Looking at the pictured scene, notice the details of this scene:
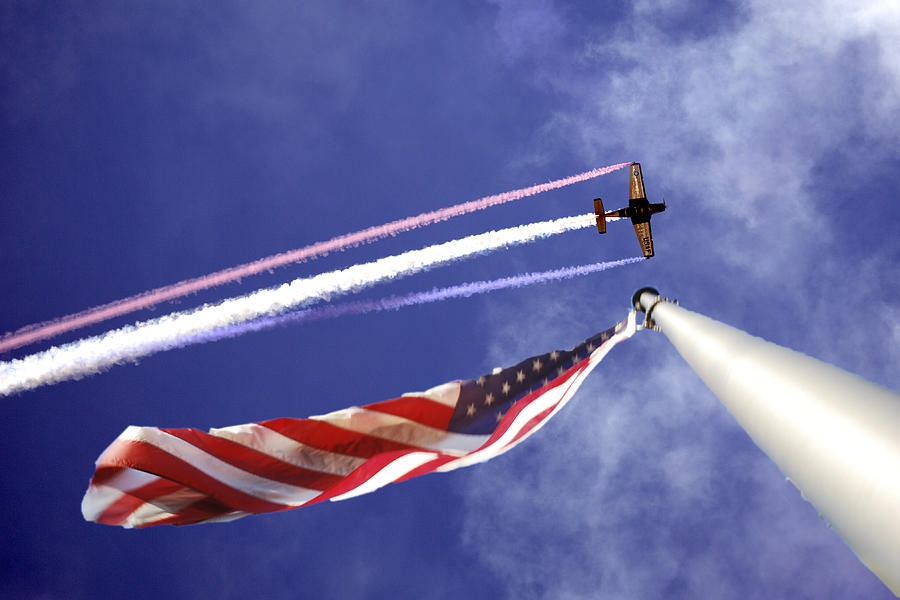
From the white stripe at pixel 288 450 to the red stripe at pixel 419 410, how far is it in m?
1.42

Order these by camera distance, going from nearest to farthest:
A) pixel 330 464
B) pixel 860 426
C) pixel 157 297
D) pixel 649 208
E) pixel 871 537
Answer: pixel 871 537
pixel 860 426
pixel 330 464
pixel 157 297
pixel 649 208

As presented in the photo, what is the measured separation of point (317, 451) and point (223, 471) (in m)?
2.21

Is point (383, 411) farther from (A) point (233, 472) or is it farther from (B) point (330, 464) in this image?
(A) point (233, 472)

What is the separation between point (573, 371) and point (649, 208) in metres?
46.0

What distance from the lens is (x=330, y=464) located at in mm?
13594

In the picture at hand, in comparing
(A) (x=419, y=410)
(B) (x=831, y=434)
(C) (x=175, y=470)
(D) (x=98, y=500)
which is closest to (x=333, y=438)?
(A) (x=419, y=410)

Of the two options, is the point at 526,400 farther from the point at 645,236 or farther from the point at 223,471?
the point at 645,236

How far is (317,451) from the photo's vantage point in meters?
13.6

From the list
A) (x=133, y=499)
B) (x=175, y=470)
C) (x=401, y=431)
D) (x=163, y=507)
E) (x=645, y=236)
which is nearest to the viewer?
(x=175, y=470)

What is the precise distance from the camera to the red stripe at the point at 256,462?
12680 millimetres

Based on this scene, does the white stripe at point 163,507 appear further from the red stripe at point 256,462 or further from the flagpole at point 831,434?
the flagpole at point 831,434

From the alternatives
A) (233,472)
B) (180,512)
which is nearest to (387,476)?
(233,472)

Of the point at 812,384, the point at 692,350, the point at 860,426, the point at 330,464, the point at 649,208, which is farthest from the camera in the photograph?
the point at 649,208

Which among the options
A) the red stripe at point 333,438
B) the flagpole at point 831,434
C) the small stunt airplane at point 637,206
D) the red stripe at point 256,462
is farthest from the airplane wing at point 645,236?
the flagpole at point 831,434
